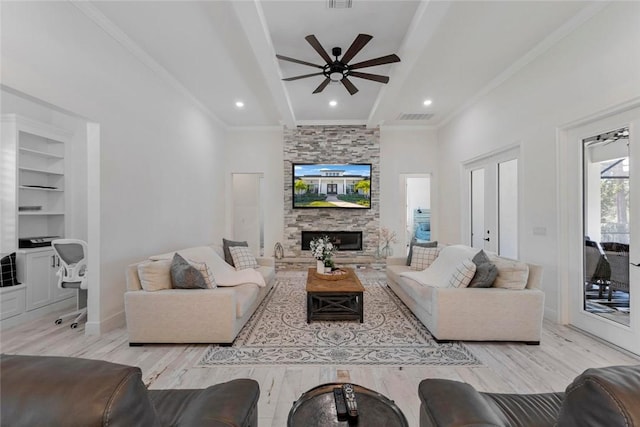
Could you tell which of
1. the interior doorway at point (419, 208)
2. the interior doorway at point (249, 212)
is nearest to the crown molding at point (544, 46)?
the interior doorway at point (419, 208)

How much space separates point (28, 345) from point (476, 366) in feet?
13.8

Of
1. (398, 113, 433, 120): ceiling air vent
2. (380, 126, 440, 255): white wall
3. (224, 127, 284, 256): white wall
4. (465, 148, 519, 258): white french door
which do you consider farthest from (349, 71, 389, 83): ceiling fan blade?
(224, 127, 284, 256): white wall

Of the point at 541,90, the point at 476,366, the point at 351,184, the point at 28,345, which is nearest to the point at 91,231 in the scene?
the point at 28,345

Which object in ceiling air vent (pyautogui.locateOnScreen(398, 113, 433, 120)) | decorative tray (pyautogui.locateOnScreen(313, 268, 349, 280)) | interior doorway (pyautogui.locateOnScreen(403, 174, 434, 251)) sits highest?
ceiling air vent (pyautogui.locateOnScreen(398, 113, 433, 120))

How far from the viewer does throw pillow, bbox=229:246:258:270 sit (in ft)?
14.6

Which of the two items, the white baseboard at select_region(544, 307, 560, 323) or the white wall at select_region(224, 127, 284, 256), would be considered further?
the white wall at select_region(224, 127, 284, 256)

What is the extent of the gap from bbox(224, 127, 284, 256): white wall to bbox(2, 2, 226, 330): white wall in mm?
1559

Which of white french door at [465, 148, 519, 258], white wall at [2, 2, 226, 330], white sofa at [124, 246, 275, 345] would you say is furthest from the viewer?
white french door at [465, 148, 519, 258]

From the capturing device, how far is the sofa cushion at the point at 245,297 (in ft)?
9.64

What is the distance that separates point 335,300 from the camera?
11.6ft

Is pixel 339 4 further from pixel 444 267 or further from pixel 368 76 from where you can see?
pixel 444 267

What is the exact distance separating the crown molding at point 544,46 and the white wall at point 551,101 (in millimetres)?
51

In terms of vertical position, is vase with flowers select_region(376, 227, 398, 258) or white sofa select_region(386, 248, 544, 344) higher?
vase with flowers select_region(376, 227, 398, 258)

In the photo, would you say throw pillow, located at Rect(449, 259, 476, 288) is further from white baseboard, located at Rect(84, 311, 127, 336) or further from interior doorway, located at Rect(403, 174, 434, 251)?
interior doorway, located at Rect(403, 174, 434, 251)
